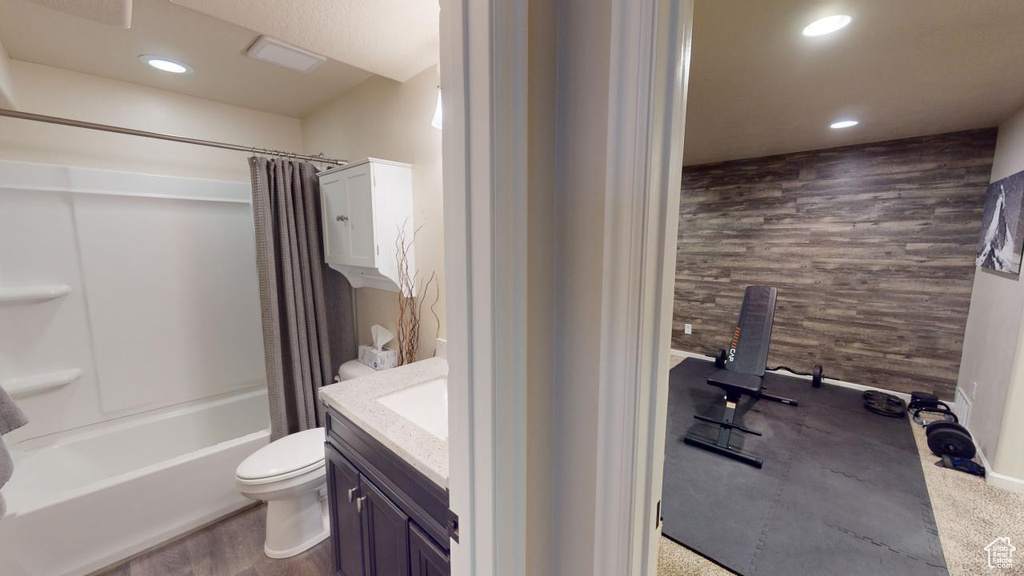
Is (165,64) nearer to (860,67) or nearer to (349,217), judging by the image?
(349,217)

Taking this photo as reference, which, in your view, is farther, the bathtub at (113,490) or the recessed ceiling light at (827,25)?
the bathtub at (113,490)

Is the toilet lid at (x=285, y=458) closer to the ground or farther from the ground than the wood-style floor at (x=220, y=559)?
farther from the ground

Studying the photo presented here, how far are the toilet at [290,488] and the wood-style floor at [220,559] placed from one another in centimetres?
6

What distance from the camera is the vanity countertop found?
1016 millimetres

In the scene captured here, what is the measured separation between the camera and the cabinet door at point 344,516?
135 centimetres

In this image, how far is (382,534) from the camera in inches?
48.2

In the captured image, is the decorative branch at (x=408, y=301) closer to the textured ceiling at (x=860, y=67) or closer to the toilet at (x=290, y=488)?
the toilet at (x=290, y=488)

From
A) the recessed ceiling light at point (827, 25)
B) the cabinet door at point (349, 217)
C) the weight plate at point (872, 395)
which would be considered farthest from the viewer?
the weight plate at point (872, 395)

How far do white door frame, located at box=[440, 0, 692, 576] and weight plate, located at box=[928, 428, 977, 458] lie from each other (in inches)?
124

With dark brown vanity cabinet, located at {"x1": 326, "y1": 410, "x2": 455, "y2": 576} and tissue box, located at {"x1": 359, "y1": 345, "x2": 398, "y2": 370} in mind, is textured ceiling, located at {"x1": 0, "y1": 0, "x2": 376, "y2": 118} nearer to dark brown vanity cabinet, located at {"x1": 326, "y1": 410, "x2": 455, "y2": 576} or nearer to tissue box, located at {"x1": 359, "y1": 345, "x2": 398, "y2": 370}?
tissue box, located at {"x1": 359, "y1": 345, "x2": 398, "y2": 370}

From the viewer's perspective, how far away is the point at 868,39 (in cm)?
156

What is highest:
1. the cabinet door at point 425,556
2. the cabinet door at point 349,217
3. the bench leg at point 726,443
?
the cabinet door at point 349,217

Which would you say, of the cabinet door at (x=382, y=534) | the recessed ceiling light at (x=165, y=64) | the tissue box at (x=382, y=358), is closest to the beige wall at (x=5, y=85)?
the recessed ceiling light at (x=165, y=64)

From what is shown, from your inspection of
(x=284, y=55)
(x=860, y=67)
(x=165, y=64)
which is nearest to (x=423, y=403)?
(x=284, y=55)
